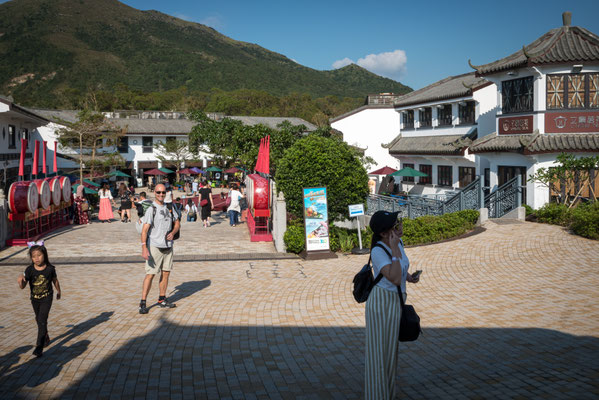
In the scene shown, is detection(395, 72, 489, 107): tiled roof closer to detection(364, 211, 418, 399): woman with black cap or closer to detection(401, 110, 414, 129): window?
detection(401, 110, 414, 129): window

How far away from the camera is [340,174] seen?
16.4 metres

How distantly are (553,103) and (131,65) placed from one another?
119 meters

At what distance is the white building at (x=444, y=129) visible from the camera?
1006 inches

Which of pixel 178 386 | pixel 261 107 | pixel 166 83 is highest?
pixel 166 83

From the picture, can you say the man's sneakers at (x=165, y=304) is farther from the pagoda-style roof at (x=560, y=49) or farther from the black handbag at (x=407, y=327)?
the pagoda-style roof at (x=560, y=49)

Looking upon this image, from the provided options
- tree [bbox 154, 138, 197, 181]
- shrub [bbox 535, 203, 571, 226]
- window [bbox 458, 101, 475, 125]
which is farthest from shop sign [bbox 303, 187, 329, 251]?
tree [bbox 154, 138, 197, 181]

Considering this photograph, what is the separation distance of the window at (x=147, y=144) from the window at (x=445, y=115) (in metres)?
34.4

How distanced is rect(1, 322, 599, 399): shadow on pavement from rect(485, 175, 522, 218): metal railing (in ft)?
40.9

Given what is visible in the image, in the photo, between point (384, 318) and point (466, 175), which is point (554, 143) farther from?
point (384, 318)

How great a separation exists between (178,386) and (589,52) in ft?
59.1

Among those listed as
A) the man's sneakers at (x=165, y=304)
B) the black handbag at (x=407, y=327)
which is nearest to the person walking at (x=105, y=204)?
the man's sneakers at (x=165, y=304)

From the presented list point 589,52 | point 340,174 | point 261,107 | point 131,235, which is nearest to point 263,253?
point 340,174

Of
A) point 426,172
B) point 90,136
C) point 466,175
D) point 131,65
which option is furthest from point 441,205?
point 131,65

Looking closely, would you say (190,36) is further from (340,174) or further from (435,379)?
(435,379)
